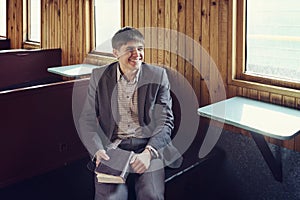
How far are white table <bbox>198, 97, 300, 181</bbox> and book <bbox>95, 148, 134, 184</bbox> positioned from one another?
0.59m

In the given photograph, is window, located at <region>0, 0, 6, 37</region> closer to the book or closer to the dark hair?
the dark hair

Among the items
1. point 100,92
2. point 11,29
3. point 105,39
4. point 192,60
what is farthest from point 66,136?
point 11,29

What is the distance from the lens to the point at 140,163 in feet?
6.57

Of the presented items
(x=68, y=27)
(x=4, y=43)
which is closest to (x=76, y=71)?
(x=68, y=27)

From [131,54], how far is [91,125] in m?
0.47

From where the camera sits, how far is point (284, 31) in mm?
2377

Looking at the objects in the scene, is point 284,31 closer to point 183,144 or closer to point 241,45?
point 241,45

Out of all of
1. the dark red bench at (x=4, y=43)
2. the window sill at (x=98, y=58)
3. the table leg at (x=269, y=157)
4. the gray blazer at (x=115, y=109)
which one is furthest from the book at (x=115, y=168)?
the dark red bench at (x=4, y=43)

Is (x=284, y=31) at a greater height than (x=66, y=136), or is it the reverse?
(x=284, y=31)

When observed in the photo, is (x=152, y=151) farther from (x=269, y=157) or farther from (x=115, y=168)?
(x=269, y=157)

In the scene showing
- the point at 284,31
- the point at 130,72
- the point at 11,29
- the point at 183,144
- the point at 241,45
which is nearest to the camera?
the point at 130,72

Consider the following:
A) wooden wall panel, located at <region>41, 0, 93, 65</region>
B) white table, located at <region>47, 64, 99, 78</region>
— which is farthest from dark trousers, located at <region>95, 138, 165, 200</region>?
wooden wall panel, located at <region>41, 0, 93, 65</region>

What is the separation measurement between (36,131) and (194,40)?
4.37 ft

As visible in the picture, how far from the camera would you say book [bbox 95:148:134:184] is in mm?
1944
